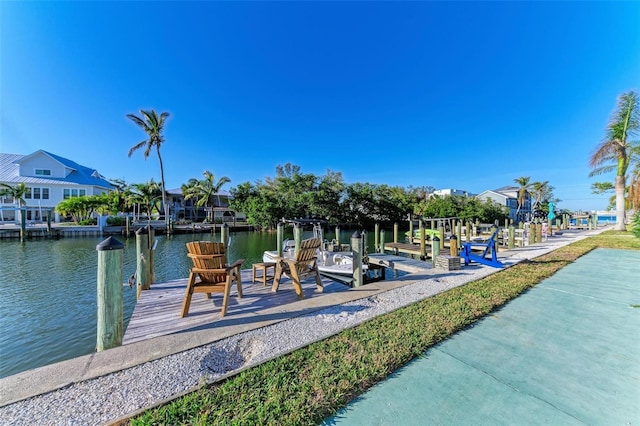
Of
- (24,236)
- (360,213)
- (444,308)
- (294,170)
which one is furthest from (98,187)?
(444,308)

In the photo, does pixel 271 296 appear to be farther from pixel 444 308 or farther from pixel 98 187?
pixel 98 187

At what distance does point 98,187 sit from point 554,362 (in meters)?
45.2

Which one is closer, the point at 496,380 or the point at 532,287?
the point at 496,380

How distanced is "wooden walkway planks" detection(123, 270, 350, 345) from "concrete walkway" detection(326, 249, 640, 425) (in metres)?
2.16

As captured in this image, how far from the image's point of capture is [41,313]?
621 cm

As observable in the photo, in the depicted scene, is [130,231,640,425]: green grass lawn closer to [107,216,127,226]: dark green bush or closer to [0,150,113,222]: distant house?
[107,216,127,226]: dark green bush

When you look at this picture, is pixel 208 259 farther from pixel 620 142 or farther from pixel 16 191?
pixel 16 191

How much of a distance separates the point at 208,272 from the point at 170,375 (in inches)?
70.4

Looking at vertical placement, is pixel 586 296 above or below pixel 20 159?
below

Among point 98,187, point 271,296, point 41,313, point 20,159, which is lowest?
point 41,313

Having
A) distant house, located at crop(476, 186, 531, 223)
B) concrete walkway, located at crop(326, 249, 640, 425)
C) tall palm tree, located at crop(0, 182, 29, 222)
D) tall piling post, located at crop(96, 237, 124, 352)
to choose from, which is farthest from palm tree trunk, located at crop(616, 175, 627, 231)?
tall palm tree, located at crop(0, 182, 29, 222)

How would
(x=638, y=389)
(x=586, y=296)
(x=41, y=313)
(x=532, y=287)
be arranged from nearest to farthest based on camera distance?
(x=638, y=389), (x=586, y=296), (x=532, y=287), (x=41, y=313)

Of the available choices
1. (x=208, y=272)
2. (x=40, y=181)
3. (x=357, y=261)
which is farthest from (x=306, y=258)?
(x=40, y=181)

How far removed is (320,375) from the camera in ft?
8.30
